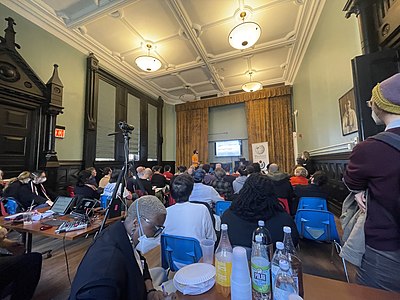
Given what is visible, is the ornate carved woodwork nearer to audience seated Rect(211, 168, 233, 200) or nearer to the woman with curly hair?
audience seated Rect(211, 168, 233, 200)

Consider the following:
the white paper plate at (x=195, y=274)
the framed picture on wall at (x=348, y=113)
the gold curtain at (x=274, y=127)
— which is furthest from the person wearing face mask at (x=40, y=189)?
the gold curtain at (x=274, y=127)

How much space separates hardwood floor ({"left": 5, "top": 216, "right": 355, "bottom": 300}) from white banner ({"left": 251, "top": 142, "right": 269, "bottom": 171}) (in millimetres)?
4677

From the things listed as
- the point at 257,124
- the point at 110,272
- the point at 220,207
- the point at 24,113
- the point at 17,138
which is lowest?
the point at 220,207

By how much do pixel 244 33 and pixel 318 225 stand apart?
3.61 meters

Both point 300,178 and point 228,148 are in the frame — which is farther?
point 228,148

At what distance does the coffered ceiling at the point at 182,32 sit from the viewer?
390cm

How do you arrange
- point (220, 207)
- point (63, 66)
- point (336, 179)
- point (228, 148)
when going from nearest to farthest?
1. point (220, 207)
2. point (336, 179)
3. point (63, 66)
4. point (228, 148)

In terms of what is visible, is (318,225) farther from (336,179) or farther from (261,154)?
(261,154)

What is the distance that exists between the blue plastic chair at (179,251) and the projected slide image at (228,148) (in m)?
7.03

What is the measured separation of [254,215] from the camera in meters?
1.27

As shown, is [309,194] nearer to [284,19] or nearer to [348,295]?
[348,295]

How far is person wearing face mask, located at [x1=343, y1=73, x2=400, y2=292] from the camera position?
803 millimetres

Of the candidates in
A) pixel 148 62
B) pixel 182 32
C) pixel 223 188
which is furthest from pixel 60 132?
pixel 223 188

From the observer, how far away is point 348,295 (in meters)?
0.76
